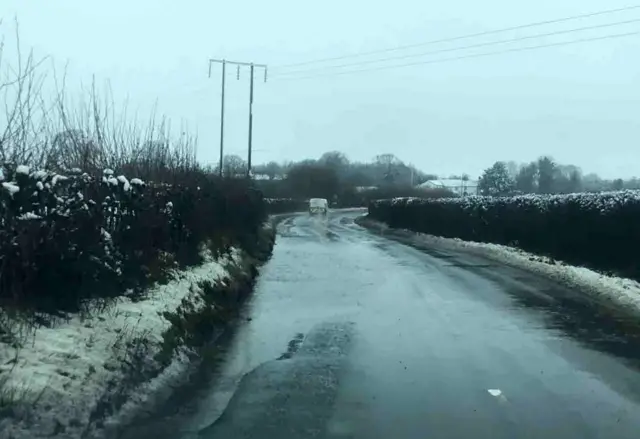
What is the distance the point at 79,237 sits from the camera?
944 centimetres

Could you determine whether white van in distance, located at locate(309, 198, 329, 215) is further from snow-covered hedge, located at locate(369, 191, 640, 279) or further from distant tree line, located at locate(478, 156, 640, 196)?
snow-covered hedge, located at locate(369, 191, 640, 279)

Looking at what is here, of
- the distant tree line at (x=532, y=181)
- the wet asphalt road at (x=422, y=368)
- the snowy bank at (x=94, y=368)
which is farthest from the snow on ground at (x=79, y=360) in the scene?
the distant tree line at (x=532, y=181)

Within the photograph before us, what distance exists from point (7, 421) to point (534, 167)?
335 feet

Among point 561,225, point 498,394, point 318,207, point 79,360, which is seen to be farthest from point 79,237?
point 318,207

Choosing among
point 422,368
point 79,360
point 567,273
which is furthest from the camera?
point 567,273

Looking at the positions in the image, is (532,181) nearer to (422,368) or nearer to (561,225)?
(561,225)

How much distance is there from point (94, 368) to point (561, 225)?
2014 cm

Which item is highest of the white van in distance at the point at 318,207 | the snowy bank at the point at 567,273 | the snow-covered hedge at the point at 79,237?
the snow-covered hedge at the point at 79,237

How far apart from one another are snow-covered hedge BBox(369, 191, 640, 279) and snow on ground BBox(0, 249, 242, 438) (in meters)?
13.1

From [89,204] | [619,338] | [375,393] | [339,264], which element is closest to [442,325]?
[619,338]

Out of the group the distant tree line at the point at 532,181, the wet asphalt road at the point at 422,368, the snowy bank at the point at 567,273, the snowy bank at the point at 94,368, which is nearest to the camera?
the snowy bank at the point at 94,368

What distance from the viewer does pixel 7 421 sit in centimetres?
600

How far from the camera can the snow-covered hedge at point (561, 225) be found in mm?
20500

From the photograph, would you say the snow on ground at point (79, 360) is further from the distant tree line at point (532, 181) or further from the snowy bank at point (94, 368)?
the distant tree line at point (532, 181)
